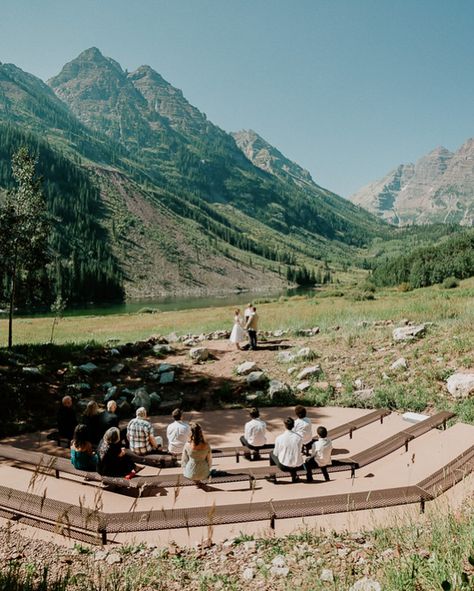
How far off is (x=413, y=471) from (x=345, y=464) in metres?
1.54

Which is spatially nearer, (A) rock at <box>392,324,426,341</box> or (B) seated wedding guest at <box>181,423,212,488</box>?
(B) seated wedding guest at <box>181,423,212,488</box>

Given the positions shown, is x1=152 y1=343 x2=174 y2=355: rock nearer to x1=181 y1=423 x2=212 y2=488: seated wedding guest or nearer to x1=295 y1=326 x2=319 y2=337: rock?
x1=295 y1=326 x2=319 y2=337: rock

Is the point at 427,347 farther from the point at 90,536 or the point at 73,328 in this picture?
the point at 73,328

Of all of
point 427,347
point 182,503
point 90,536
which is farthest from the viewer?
point 427,347

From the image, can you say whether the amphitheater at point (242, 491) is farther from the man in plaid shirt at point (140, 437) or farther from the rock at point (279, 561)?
the rock at point (279, 561)

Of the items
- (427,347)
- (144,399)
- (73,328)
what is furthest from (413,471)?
(73,328)

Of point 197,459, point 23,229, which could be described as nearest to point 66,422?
point 197,459

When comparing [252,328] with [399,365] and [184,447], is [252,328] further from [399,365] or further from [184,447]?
[184,447]

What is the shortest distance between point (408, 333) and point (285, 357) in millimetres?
5713

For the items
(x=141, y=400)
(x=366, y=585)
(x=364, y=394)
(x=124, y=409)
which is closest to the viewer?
(x=366, y=585)

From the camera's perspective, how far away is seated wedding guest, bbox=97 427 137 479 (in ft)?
27.1

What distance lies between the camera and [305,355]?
18.7m

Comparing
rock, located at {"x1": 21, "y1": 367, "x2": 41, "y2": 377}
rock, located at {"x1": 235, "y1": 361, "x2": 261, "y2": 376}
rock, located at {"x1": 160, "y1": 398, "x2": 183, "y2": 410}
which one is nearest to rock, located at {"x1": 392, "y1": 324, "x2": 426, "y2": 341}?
rock, located at {"x1": 235, "y1": 361, "x2": 261, "y2": 376}

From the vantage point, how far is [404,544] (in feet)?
16.4
